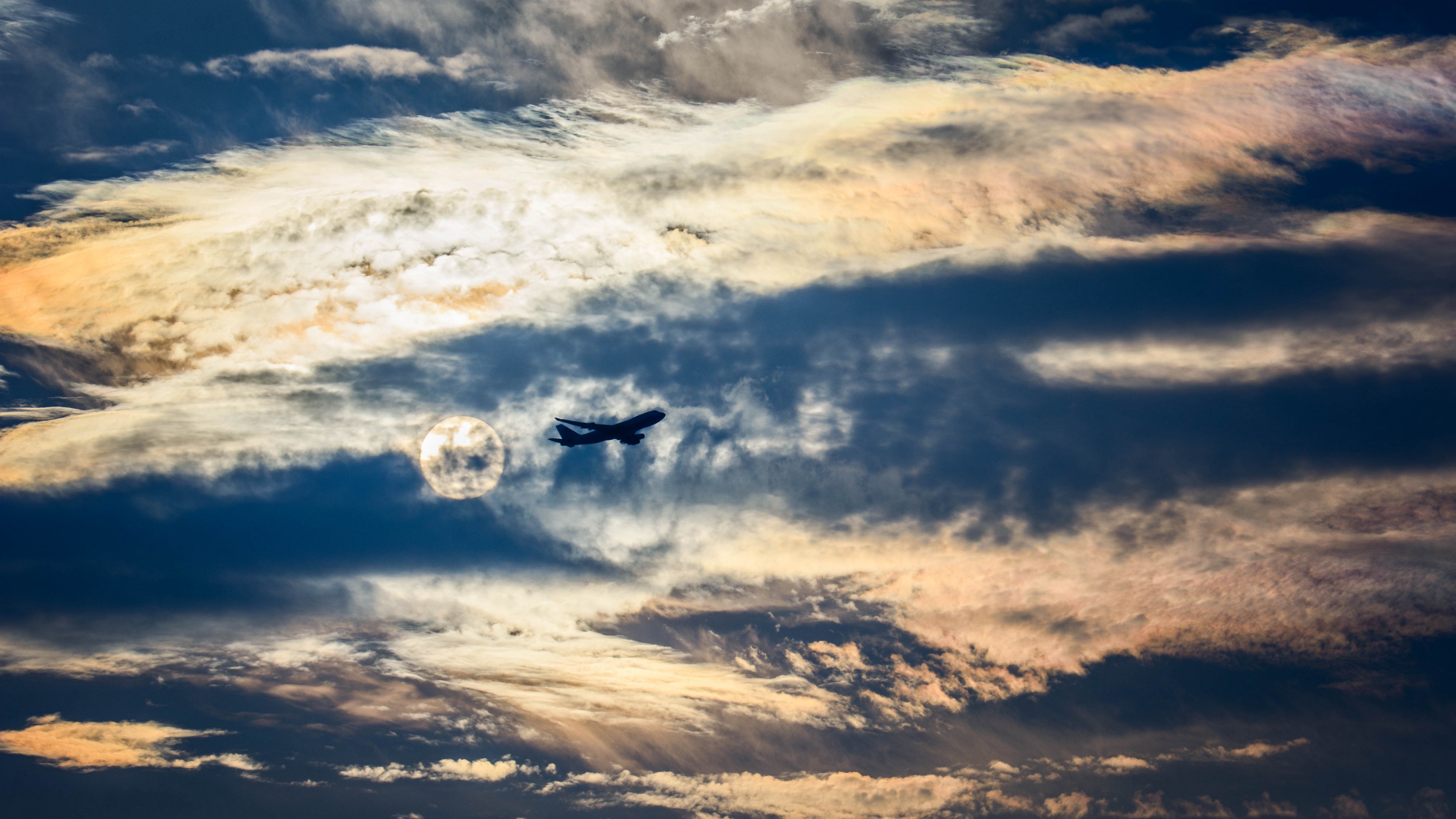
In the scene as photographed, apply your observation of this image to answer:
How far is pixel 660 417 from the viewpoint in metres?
113

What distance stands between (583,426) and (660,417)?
11.3 metres

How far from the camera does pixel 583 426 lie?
111500 mm
